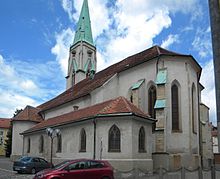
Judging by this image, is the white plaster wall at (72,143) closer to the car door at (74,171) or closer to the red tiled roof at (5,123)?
the car door at (74,171)

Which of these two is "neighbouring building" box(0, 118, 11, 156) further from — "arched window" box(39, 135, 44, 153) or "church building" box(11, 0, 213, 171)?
"arched window" box(39, 135, 44, 153)

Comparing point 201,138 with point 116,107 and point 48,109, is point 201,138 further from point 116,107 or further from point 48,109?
point 48,109

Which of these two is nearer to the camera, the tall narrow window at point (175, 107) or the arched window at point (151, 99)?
the tall narrow window at point (175, 107)

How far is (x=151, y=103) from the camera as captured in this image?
1070 inches

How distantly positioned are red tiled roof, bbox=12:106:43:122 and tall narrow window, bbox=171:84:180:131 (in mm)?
21092

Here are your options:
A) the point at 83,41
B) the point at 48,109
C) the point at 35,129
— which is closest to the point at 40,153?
the point at 35,129

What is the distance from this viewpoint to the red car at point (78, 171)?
530 inches

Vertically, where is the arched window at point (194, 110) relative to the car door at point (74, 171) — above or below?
above

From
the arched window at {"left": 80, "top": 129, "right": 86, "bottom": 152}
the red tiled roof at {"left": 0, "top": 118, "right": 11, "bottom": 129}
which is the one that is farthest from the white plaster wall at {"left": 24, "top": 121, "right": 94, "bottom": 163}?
the red tiled roof at {"left": 0, "top": 118, "right": 11, "bottom": 129}

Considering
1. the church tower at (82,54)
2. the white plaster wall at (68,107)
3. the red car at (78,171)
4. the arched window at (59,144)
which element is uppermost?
the church tower at (82,54)

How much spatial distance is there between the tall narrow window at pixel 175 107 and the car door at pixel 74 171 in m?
13.0

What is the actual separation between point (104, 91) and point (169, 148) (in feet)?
29.9

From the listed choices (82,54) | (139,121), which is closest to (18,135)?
(82,54)

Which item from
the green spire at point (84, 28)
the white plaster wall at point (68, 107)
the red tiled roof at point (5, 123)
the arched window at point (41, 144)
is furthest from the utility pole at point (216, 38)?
the red tiled roof at point (5, 123)
